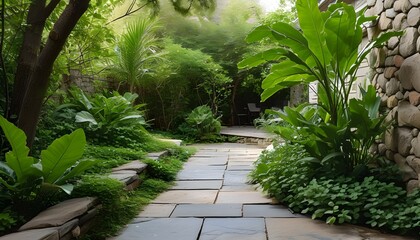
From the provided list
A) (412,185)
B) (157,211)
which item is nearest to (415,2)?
(412,185)

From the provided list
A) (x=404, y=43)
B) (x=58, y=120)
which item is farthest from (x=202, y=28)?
(x=404, y=43)

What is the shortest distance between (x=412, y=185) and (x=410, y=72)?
36.0 inches

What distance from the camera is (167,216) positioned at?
10.1 feet

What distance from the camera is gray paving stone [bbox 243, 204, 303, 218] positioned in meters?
3.07

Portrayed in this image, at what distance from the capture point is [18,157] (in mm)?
2439

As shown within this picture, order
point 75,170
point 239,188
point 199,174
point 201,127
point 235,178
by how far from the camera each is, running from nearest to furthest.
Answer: point 75,170, point 239,188, point 235,178, point 199,174, point 201,127

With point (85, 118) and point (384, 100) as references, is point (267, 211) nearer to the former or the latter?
point (384, 100)

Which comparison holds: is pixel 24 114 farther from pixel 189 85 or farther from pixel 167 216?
pixel 189 85

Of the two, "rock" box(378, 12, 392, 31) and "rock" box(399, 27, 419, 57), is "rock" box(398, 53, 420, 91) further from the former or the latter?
"rock" box(378, 12, 392, 31)

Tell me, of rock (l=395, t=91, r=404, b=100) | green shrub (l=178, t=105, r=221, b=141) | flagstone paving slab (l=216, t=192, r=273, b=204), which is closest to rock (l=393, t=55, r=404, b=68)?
rock (l=395, t=91, r=404, b=100)

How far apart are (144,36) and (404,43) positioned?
5.82 meters

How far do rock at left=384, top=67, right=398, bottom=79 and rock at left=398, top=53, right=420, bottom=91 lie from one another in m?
0.15

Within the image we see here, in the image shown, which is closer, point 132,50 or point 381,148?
point 381,148

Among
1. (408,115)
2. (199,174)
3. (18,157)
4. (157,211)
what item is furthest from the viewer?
(199,174)
